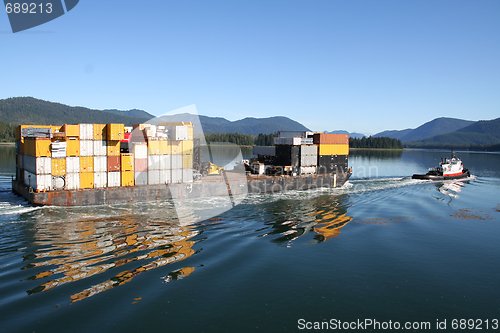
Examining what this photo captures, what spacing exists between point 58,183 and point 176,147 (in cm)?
1358

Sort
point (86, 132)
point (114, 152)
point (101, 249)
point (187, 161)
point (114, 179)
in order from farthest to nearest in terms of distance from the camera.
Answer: point (187, 161), point (114, 179), point (114, 152), point (86, 132), point (101, 249)

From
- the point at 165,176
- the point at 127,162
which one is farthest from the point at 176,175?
the point at 127,162

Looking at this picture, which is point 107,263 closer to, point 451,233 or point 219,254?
point 219,254

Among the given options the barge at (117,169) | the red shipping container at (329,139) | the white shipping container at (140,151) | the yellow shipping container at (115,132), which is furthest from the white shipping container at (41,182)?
the red shipping container at (329,139)

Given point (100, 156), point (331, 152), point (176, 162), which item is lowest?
point (176, 162)

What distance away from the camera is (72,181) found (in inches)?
1558

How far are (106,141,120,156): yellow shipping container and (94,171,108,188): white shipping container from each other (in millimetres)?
2309

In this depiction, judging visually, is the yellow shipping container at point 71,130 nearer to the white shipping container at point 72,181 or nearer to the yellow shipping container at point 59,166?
the yellow shipping container at point 59,166

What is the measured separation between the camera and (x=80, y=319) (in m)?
15.8

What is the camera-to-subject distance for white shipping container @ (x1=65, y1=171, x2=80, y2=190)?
3928cm

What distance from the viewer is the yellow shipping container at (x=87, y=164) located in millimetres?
39831

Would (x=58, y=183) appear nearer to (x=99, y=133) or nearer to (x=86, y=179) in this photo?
(x=86, y=179)

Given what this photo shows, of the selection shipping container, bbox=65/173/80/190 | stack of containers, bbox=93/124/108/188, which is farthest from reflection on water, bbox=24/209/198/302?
stack of containers, bbox=93/124/108/188

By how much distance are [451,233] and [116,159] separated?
34.3 meters
